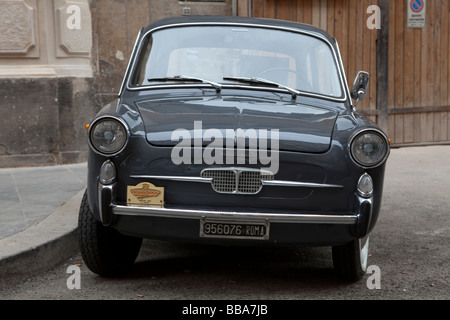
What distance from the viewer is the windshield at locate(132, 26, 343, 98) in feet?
16.2

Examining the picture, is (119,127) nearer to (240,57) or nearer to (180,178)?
(180,178)

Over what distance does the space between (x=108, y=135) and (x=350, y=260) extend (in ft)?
5.01

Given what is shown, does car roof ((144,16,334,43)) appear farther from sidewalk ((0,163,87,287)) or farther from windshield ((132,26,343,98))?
sidewalk ((0,163,87,287))

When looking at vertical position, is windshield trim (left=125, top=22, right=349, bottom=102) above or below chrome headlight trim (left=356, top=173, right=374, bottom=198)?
above

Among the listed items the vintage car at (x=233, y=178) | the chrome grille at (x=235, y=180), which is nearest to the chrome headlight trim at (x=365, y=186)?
the vintage car at (x=233, y=178)

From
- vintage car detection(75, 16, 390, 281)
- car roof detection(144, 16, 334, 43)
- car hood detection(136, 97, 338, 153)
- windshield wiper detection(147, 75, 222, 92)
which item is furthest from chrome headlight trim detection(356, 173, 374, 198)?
car roof detection(144, 16, 334, 43)

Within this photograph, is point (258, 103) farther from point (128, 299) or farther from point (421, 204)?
point (421, 204)

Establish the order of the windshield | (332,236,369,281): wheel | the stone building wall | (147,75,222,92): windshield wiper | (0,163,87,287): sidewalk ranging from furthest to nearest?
1. the stone building wall
2. the windshield
3. (147,75,222,92): windshield wiper
4. (0,163,87,287): sidewalk
5. (332,236,369,281): wheel

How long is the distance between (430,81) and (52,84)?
577 cm

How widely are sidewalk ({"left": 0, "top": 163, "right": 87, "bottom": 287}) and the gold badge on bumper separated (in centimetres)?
98

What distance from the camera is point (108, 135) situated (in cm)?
402

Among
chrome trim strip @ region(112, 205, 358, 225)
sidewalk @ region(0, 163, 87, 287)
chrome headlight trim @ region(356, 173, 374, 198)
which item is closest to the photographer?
chrome trim strip @ region(112, 205, 358, 225)

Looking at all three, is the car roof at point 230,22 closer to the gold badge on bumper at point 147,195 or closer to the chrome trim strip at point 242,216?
the gold badge on bumper at point 147,195

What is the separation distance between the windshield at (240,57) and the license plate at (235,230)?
125cm
